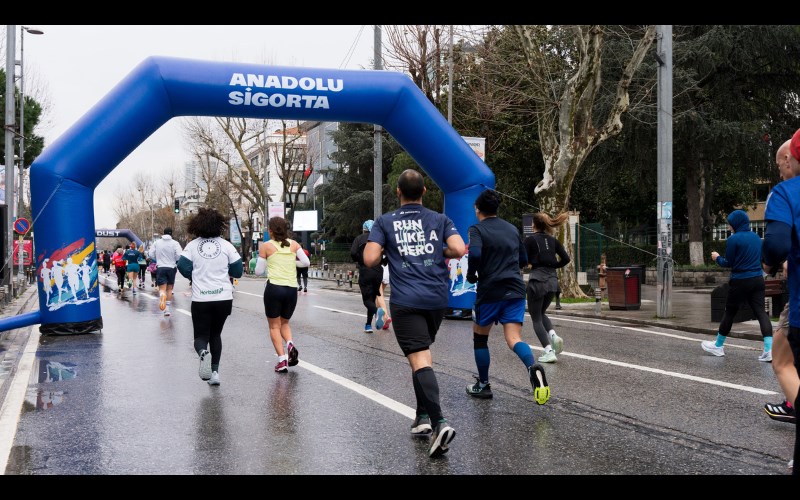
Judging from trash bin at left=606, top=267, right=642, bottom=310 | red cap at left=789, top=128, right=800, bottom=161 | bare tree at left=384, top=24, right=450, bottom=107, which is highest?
bare tree at left=384, top=24, right=450, bottom=107

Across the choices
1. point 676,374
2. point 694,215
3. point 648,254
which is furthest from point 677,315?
point 648,254

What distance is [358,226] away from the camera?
43812mm

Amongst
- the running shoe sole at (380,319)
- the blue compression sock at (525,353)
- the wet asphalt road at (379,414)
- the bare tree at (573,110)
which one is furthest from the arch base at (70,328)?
the bare tree at (573,110)

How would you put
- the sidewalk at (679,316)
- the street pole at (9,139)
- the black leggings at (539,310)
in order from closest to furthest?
the black leggings at (539,310), the sidewalk at (679,316), the street pole at (9,139)

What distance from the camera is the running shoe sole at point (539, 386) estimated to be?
602 centimetres

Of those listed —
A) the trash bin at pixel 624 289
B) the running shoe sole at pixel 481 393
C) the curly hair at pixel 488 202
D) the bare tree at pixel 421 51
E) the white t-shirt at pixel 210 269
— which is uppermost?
the bare tree at pixel 421 51

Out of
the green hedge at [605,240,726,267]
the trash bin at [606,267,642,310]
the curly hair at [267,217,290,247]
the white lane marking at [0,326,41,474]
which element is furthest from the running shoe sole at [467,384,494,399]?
the green hedge at [605,240,726,267]

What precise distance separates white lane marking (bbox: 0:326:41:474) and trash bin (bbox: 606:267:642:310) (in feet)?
39.2

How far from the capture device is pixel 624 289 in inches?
672

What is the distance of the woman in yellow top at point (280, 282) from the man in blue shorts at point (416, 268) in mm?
3234

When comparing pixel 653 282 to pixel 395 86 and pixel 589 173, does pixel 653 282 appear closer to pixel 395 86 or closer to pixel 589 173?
pixel 589 173

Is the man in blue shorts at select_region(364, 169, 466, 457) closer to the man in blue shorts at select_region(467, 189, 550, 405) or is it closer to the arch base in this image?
the man in blue shorts at select_region(467, 189, 550, 405)

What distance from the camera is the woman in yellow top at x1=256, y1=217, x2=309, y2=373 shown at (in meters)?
8.45

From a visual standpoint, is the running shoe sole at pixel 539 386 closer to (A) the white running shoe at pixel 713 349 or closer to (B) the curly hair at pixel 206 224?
(B) the curly hair at pixel 206 224
